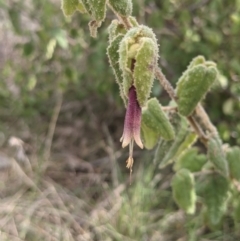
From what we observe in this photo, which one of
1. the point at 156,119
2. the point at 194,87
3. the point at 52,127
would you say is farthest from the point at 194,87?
the point at 52,127

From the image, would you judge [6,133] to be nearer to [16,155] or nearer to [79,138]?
[16,155]

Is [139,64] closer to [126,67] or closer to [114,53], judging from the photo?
[126,67]

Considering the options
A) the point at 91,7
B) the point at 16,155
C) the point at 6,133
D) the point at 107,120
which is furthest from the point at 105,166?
the point at 91,7

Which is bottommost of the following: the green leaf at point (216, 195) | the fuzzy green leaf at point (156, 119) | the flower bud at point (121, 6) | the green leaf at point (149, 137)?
the green leaf at point (216, 195)

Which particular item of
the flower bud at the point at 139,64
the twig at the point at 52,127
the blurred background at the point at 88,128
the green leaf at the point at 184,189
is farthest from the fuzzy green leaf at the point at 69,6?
the twig at the point at 52,127

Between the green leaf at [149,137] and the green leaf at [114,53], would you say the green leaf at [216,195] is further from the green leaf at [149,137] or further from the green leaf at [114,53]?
the green leaf at [114,53]
